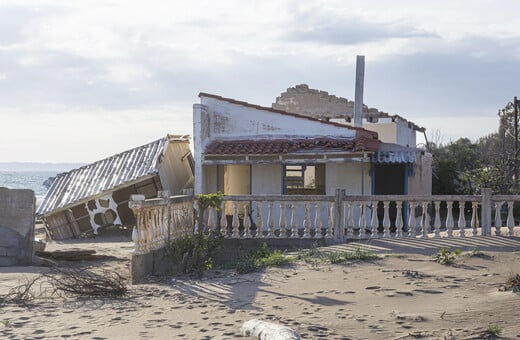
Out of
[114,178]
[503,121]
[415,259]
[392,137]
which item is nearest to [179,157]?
[114,178]

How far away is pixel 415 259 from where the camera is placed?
11477 millimetres

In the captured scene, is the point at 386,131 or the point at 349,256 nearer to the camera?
the point at 349,256

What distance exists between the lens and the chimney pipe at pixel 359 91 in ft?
72.4

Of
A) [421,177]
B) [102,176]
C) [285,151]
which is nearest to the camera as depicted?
[285,151]

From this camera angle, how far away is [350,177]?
1888cm

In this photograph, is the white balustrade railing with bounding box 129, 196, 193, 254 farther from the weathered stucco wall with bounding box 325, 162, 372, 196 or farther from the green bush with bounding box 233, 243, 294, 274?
the weathered stucco wall with bounding box 325, 162, 372, 196

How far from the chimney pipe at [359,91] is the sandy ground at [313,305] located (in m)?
10.5

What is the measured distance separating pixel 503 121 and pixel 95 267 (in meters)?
32.8

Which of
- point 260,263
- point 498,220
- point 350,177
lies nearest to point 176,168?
point 350,177

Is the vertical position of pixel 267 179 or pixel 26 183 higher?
pixel 26 183

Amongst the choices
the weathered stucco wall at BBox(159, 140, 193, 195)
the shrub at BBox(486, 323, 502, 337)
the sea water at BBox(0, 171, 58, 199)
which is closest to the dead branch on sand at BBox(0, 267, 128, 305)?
the shrub at BBox(486, 323, 502, 337)

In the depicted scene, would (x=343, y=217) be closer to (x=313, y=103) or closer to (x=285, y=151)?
(x=285, y=151)

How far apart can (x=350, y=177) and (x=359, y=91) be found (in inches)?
179

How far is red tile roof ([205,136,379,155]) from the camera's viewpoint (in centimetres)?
1800
